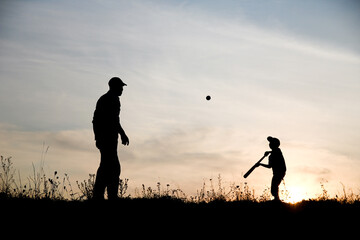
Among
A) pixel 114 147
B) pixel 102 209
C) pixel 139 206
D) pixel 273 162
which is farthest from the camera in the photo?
pixel 273 162

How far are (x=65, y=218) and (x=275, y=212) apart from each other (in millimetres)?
4115

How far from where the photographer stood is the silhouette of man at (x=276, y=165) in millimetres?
11078

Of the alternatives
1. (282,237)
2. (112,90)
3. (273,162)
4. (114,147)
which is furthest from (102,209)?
(273,162)

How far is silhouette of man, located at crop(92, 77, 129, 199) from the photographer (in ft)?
28.5

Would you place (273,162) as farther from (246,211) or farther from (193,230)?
(193,230)

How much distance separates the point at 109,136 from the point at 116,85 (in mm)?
1218

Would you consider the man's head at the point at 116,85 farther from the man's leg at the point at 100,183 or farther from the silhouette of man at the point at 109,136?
the man's leg at the point at 100,183

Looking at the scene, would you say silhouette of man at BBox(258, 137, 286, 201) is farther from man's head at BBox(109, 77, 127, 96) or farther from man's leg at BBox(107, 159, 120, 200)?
man's head at BBox(109, 77, 127, 96)

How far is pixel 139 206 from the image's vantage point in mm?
8273

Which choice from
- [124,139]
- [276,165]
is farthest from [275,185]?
[124,139]

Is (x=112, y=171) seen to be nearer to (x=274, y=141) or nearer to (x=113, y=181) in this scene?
(x=113, y=181)

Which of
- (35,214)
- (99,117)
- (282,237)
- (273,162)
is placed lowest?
(282,237)

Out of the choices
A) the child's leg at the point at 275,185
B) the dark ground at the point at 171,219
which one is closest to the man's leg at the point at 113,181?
the dark ground at the point at 171,219

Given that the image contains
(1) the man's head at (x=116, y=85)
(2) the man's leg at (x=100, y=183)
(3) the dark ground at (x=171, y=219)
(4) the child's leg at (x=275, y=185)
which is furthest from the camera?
(4) the child's leg at (x=275, y=185)
